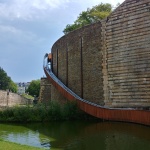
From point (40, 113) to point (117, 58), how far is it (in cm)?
619

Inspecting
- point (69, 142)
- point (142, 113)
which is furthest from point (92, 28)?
point (69, 142)

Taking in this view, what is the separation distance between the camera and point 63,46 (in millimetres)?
24906

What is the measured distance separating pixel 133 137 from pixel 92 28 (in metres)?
10.6

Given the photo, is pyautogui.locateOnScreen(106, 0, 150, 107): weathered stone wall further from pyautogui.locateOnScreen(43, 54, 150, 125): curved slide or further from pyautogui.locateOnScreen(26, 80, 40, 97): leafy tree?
pyautogui.locateOnScreen(26, 80, 40, 97): leafy tree

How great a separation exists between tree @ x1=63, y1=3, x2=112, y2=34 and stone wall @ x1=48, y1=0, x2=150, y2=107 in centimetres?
952

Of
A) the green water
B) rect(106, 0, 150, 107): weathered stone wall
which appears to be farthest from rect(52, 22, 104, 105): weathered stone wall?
the green water

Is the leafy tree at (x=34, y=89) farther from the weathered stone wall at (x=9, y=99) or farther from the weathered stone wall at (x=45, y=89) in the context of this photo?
the weathered stone wall at (x=45, y=89)

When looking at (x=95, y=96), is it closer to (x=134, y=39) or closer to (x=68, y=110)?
(x=68, y=110)

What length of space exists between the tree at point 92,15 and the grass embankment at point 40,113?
14.6 m

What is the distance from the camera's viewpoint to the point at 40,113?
18891 mm

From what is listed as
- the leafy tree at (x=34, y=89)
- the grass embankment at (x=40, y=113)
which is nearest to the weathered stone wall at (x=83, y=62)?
the grass embankment at (x=40, y=113)

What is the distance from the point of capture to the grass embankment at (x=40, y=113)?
18.6 m

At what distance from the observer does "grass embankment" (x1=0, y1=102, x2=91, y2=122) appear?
18625 mm

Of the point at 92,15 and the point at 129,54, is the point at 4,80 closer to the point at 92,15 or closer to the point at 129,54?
the point at 92,15
